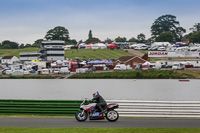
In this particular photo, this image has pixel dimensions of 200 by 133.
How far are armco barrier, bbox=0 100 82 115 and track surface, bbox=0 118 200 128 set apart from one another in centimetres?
170

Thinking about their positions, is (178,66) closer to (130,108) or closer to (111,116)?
(130,108)

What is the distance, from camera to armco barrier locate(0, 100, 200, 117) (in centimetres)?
2058

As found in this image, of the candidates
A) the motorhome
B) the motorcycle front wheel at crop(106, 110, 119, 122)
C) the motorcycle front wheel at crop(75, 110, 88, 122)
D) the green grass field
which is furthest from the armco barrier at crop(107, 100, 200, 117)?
the motorhome

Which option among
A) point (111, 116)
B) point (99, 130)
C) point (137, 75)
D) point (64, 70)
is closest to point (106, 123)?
point (111, 116)

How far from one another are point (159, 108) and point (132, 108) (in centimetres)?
156

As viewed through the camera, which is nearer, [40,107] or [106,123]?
[106,123]

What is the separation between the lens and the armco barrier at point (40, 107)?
69.9 feet

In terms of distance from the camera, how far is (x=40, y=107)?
2156cm

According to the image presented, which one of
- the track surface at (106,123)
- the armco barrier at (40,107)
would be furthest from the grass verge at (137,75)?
the track surface at (106,123)

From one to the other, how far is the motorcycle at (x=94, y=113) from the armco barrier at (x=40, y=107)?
237 centimetres

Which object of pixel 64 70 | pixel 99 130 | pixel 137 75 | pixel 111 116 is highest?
pixel 64 70

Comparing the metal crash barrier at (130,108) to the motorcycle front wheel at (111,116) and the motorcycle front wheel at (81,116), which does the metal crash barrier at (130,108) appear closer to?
the motorcycle front wheel at (111,116)

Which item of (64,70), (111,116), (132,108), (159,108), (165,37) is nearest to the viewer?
(111,116)

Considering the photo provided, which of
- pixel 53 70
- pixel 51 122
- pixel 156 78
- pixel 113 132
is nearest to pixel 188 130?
pixel 113 132
